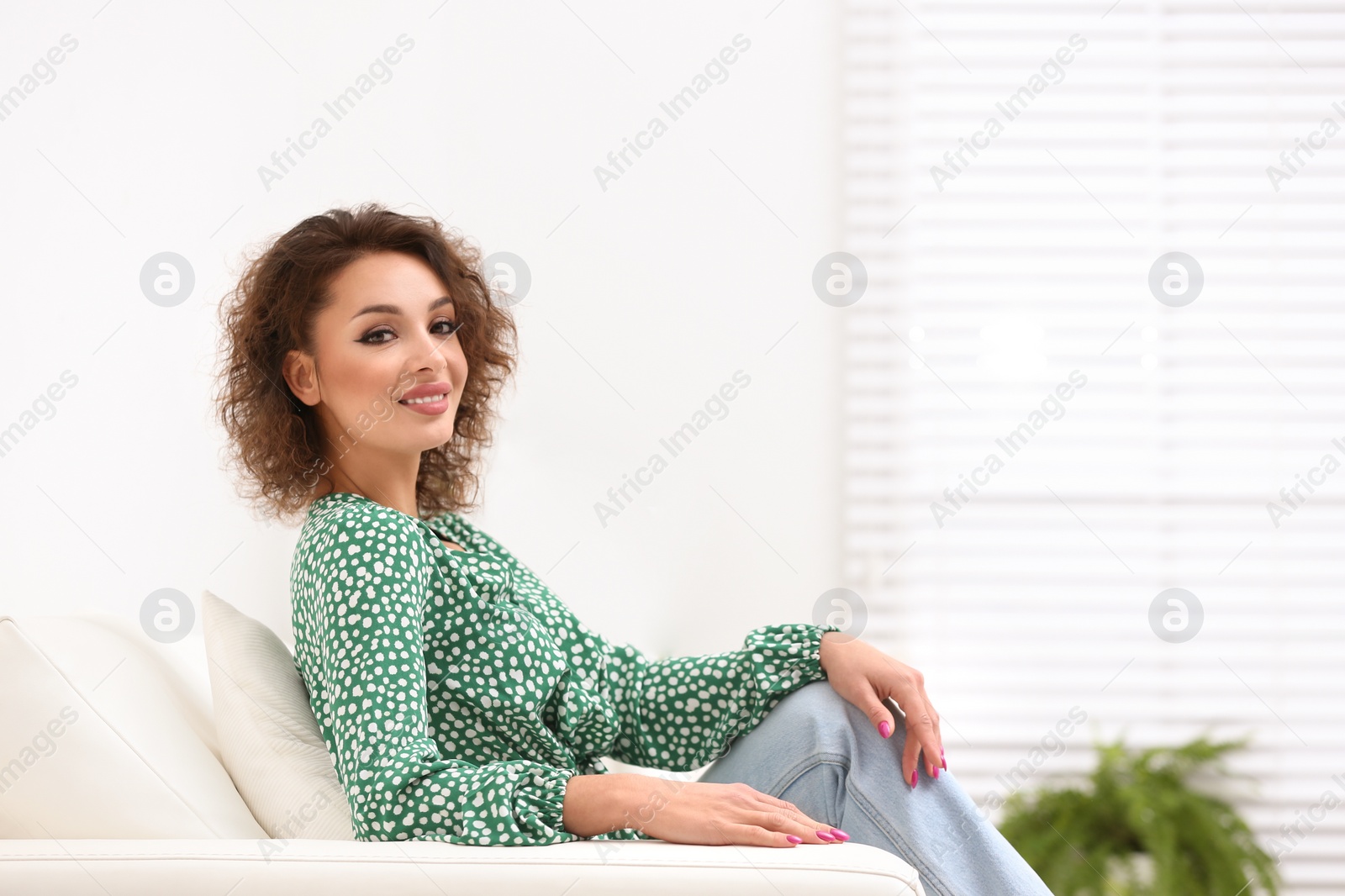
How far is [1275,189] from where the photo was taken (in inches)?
91.2

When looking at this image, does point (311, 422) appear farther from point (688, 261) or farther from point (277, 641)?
point (688, 261)

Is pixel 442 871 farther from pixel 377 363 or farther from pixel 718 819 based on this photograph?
pixel 377 363

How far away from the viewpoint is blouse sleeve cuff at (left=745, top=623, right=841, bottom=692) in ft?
4.19

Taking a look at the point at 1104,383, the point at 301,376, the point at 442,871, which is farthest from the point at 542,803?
the point at 1104,383

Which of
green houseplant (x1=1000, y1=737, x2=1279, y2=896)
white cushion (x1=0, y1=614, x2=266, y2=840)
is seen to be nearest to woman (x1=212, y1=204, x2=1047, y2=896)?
white cushion (x1=0, y1=614, x2=266, y2=840)

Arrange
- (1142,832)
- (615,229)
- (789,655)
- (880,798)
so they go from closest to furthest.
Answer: (880,798) < (789,655) < (1142,832) < (615,229)

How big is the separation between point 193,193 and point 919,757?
1881 mm

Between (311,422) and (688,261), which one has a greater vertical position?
(688,261)

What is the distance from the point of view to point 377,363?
1.19m

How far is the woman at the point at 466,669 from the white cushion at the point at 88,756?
149 mm

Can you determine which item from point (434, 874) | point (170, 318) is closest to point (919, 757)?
point (434, 874)

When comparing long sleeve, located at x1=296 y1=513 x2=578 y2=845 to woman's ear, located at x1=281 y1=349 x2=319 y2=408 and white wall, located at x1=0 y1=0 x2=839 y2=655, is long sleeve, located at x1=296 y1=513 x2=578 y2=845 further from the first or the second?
white wall, located at x1=0 y1=0 x2=839 y2=655

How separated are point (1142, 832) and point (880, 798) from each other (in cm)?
144

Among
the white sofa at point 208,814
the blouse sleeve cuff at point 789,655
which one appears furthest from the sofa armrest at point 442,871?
the blouse sleeve cuff at point 789,655
